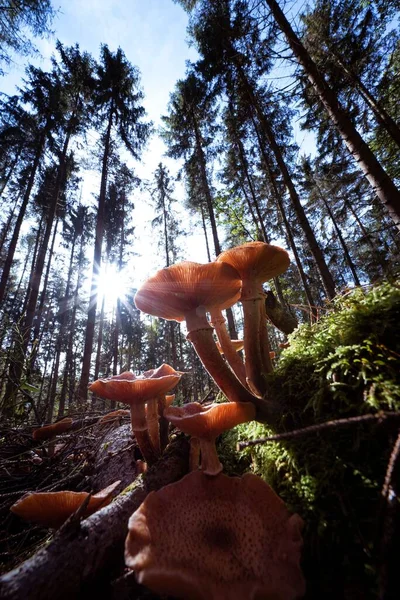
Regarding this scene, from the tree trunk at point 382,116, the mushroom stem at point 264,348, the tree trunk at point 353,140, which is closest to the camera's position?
the mushroom stem at point 264,348

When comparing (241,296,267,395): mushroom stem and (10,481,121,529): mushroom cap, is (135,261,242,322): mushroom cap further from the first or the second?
(10,481,121,529): mushroom cap

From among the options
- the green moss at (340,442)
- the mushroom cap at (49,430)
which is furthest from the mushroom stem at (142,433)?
the mushroom cap at (49,430)

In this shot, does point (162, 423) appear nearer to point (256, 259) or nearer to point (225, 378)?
point (225, 378)

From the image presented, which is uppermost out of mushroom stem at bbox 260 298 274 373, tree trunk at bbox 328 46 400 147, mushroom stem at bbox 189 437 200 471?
tree trunk at bbox 328 46 400 147

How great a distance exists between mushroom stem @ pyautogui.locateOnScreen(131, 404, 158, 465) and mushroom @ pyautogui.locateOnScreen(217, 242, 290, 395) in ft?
2.72

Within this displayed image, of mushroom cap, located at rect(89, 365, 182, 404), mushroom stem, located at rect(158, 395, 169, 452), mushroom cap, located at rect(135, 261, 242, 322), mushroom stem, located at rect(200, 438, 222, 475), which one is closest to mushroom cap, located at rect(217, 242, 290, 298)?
mushroom cap, located at rect(135, 261, 242, 322)

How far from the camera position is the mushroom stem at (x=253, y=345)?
1.97 meters

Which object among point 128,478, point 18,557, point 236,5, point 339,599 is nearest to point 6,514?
point 18,557

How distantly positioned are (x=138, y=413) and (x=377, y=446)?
1.42 meters

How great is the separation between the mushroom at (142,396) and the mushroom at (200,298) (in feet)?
0.92

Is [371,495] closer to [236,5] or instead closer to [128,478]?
[128,478]

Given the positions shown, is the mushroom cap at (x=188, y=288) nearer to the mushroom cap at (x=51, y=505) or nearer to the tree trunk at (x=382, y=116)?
the mushroom cap at (x=51, y=505)

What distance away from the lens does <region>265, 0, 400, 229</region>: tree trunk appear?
442 cm

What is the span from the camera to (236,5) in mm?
8609
